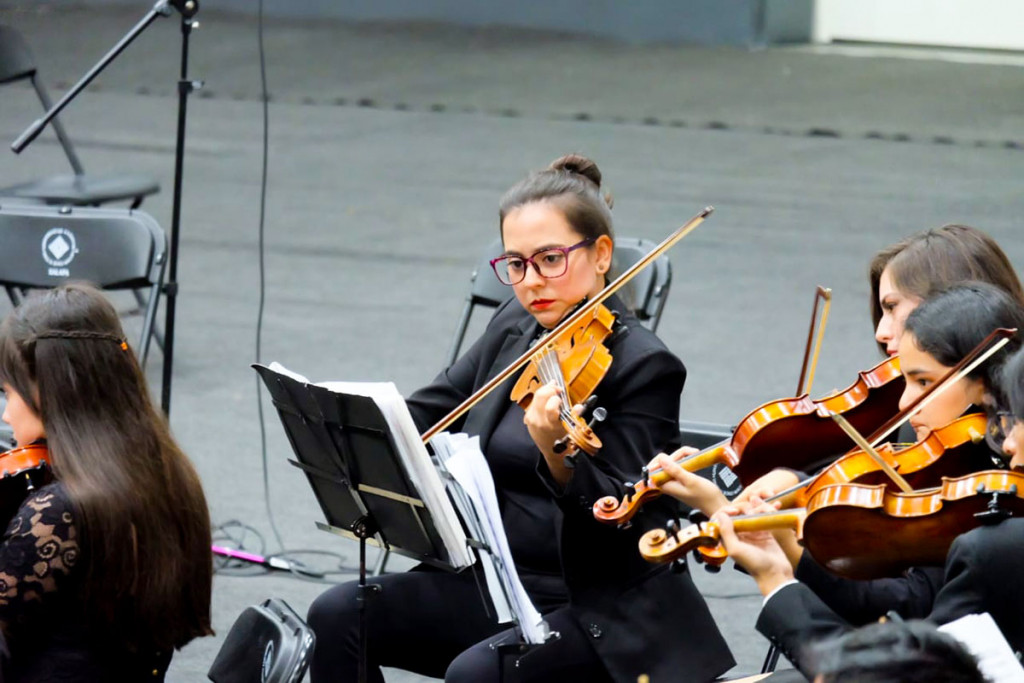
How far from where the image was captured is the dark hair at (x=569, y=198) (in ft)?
8.55

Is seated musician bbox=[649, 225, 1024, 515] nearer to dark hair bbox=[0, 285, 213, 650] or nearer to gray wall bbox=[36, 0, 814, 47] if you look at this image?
dark hair bbox=[0, 285, 213, 650]

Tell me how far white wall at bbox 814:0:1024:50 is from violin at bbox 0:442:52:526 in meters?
10.4

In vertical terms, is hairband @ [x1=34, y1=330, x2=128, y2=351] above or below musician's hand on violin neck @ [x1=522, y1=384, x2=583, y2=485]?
above

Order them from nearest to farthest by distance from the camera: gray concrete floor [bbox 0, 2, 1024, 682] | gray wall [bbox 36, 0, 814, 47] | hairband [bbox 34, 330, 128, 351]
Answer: hairband [bbox 34, 330, 128, 351]
gray concrete floor [bbox 0, 2, 1024, 682]
gray wall [bbox 36, 0, 814, 47]

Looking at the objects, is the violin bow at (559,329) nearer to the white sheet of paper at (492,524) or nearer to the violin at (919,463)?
the white sheet of paper at (492,524)

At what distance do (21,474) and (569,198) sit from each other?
1.03 m

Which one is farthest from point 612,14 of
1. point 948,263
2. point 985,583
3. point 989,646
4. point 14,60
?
point 989,646

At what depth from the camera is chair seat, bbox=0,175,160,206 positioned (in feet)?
17.5

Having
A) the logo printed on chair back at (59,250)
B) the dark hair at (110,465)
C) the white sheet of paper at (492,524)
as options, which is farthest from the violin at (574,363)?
the logo printed on chair back at (59,250)

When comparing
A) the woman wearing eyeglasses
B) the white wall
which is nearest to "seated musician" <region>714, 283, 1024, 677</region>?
the woman wearing eyeglasses

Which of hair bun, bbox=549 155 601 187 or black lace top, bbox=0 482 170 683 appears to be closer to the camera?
black lace top, bbox=0 482 170 683

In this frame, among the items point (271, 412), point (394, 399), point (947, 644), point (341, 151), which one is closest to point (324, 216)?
point (341, 151)

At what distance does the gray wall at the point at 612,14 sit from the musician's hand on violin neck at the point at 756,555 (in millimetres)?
10166

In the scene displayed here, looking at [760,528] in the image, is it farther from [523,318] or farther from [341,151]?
[341,151]
